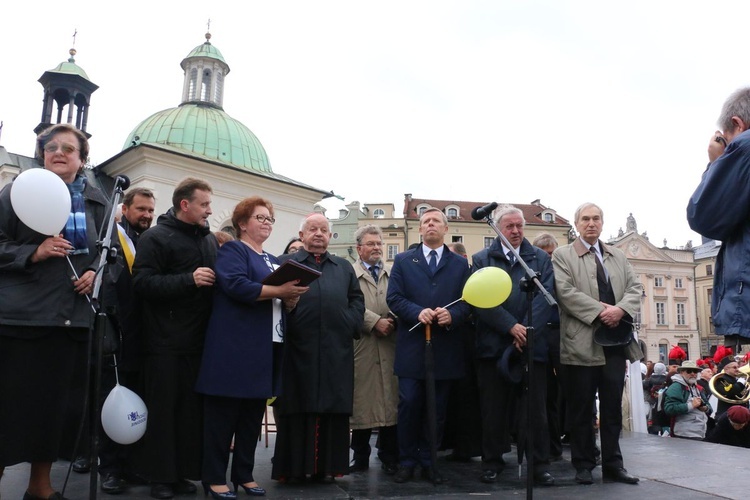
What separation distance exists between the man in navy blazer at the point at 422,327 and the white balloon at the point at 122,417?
202 cm

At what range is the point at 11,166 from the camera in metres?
25.7

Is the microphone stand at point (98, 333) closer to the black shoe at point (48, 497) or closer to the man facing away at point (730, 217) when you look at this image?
the black shoe at point (48, 497)

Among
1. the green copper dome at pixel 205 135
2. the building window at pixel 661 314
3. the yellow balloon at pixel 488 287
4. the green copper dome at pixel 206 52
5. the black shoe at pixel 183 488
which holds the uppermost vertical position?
the green copper dome at pixel 206 52

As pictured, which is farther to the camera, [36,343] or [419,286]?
[419,286]

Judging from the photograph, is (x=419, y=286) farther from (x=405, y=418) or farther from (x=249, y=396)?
(x=249, y=396)

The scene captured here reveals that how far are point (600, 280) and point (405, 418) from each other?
6.66 feet

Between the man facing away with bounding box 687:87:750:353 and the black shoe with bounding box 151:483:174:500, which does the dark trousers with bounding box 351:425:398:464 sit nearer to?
the black shoe with bounding box 151:483:174:500

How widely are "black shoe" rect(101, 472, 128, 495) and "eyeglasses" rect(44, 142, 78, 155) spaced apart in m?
2.27

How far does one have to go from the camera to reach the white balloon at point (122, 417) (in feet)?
11.7

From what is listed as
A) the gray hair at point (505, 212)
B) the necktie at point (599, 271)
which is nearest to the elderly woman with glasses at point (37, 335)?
the gray hair at point (505, 212)

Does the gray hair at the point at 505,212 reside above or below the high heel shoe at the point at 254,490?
above

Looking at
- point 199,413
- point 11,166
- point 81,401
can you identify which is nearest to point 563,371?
point 199,413

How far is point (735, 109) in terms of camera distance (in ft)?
9.23

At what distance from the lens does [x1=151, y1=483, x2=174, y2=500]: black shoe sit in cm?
377
